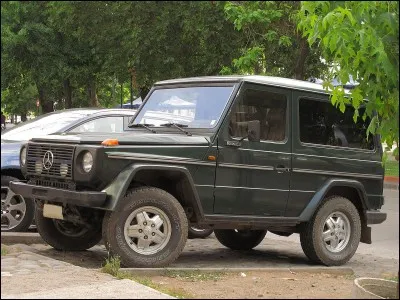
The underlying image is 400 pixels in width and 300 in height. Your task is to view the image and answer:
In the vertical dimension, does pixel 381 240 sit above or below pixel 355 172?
below

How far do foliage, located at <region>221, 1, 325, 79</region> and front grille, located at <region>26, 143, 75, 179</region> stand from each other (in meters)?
6.24

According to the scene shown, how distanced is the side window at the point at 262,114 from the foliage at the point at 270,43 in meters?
5.15

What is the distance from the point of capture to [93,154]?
6.93m

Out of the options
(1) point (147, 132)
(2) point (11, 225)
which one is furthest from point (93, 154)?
(2) point (11, 225)

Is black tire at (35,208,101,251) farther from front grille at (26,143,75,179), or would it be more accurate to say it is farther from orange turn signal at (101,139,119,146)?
orange turn signal at (101,139,119,146)

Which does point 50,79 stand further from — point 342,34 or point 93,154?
point 342,34

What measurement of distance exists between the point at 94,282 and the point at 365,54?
10.4 ft

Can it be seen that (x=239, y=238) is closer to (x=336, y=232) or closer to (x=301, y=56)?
(x=336, y=232)

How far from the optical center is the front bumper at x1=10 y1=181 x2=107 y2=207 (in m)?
6.84

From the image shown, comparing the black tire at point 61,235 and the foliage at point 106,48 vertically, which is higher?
the foliage at point 106,48

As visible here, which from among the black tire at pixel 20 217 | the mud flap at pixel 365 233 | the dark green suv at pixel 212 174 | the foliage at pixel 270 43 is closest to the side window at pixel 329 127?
the dark green suv at pixel 212 174

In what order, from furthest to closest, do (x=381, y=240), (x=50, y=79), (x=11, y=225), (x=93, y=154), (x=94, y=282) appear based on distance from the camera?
(x=50, y=79) < (x=381, y=240) < (x=11, y=225) < (x=93, y=154) < (x=94, y=282)

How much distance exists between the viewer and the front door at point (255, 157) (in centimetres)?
763

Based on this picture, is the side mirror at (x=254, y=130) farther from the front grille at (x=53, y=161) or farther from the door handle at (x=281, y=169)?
the front grille at (x=53, y=161)
